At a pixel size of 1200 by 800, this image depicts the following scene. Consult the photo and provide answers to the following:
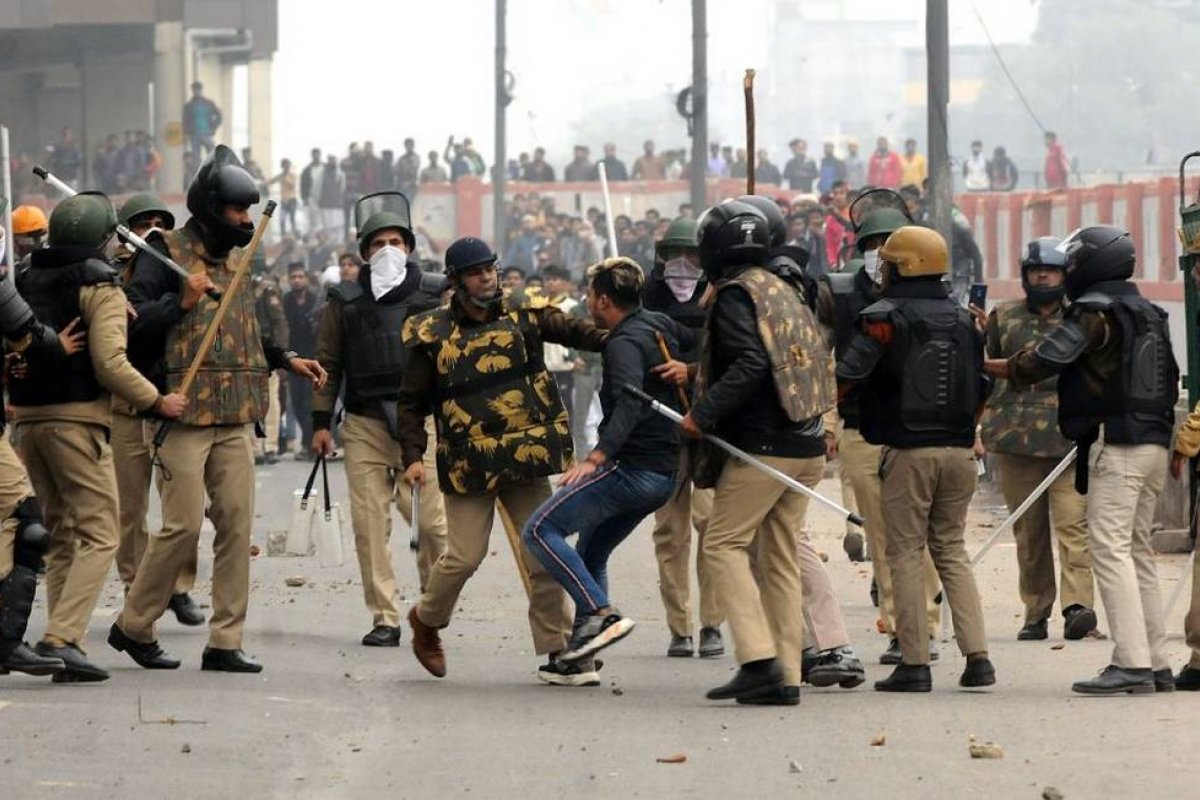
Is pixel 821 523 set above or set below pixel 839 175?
below

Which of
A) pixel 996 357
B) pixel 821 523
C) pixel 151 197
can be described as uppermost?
pixel 151 197

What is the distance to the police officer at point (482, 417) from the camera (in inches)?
397

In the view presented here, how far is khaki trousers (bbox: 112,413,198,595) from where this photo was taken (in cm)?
1184

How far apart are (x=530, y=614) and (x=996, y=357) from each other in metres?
2.70

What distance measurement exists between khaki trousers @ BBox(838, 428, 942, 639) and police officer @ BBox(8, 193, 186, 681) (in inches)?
115

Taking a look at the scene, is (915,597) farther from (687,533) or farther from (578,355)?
(578,355)

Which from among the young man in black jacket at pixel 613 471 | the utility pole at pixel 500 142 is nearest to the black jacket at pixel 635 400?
the young man in black jacket at pixel 613 471

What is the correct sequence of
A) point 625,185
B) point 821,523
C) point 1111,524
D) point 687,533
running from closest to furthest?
point 1111,524
point 687,533
point 821,523
point 625,185

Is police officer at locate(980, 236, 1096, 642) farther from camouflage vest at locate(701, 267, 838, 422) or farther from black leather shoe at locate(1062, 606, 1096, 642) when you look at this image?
camouflage vest at locate(701, 267, 838, 422)

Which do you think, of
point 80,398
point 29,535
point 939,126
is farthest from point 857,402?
point 939,126

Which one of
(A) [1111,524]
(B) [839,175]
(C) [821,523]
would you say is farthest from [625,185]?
(A) [1111,524]

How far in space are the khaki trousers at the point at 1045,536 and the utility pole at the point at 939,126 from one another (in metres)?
9.22

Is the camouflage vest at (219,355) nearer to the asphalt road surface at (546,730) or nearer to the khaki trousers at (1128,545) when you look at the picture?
the asphalt road surface at (546,730)

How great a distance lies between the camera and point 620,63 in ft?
392
